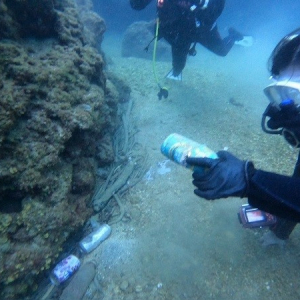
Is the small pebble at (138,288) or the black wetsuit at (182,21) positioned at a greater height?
the black wetsuit at (182,21)

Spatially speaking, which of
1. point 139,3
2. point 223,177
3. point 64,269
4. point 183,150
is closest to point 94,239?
point 64,269

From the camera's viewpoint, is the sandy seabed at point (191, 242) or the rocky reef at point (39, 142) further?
the sandy seabed at point (191, 242)

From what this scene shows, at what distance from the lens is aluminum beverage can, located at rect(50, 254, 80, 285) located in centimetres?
271

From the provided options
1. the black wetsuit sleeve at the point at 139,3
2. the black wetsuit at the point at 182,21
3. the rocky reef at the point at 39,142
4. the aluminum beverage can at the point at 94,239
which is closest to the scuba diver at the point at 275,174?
the rocky reef at the point at 39,142

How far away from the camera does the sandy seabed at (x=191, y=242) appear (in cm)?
271

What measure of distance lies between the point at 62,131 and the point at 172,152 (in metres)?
1.35

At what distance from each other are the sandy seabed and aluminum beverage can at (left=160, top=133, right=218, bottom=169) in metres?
1.57

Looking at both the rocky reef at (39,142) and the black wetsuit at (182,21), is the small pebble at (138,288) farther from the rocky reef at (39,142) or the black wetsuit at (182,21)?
the black wetsuit at (182,21)

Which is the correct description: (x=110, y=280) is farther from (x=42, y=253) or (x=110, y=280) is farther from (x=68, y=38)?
(x=68, y=38)

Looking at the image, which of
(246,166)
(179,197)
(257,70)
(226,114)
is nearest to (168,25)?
(226,114)

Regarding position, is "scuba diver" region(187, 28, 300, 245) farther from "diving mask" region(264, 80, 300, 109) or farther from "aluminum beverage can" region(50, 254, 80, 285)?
"aluminum beverage can" region(50, 254, 80, 285)

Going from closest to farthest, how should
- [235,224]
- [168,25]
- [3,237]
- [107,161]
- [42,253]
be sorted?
[3,237] < [42,253] < [235,224] < [107,161] < [168,25]

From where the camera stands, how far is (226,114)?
601 cm

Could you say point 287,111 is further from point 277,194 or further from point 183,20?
point 183,20
